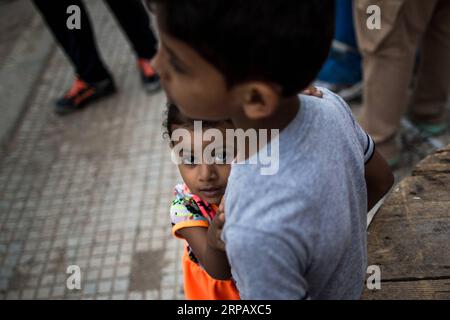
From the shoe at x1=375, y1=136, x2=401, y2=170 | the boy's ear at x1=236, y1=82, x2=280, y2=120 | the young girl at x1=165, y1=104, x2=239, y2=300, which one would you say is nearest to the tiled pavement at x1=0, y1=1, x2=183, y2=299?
the young girl at x1=165, y1=104, x2=239, y2=300

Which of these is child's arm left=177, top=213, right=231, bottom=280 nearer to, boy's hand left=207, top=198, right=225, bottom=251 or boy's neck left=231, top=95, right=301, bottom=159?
boy's hand left=207, top=198, right=225, bottom=251

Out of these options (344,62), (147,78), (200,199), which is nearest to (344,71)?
(344,62)

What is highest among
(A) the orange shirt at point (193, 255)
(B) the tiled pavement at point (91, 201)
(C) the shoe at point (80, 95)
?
(A) the orange shirt at point (193, 255)

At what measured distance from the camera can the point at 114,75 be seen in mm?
4254

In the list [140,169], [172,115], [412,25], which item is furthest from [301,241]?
[140,169]

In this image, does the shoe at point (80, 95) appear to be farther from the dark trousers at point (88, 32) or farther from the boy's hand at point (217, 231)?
the boy's hand at point (217, 231)

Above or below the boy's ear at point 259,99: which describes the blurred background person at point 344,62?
below

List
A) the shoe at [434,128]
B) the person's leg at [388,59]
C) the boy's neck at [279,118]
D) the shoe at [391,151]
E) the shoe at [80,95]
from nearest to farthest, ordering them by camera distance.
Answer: the boy's neck at [279,118] < the person's leg at [388,59] < the shoe at [391,151] < the shoe at [434,128] < the shoe at [80,95]

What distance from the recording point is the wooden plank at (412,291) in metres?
1.17

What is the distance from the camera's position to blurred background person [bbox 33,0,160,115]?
3529mm

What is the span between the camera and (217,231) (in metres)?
0.98

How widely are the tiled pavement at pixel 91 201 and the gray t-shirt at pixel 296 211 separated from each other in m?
1.69

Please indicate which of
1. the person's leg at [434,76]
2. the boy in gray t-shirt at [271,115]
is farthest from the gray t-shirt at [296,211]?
the person's leg at [434,76]
